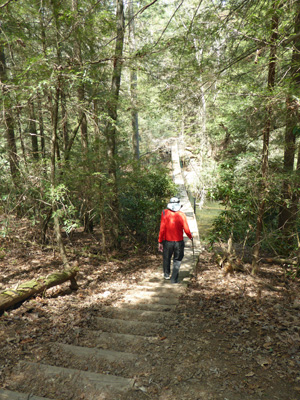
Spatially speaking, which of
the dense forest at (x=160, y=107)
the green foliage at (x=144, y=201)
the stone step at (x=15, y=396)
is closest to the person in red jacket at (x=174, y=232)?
the dense forest at (x=160, y=107)

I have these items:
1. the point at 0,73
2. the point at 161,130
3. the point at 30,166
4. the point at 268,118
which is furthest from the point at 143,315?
the point at 161,130

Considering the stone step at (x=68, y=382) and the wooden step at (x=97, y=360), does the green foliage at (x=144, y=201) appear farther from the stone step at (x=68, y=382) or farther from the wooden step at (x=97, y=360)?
the stone step at (x=68, y=382)

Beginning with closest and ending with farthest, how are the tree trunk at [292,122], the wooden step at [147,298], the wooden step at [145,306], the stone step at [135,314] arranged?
the stone step at [135,314] → the tree trunk at [292,122] → the wooden step at [145,306] → the wooden step at [147,298]

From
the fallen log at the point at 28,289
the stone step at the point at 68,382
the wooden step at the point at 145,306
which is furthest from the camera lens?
the wooden step at the point at 145,306

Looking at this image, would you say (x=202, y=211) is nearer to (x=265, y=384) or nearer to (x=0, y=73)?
(x=0, y=73)

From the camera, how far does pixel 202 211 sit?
14.1 m

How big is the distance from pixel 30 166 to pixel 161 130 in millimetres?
18723

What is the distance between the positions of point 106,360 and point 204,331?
4.45 ft

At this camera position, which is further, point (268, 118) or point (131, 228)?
point (131, 228)

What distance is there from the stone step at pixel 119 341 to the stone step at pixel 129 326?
0.22 m

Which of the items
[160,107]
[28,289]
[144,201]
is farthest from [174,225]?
[160,107]

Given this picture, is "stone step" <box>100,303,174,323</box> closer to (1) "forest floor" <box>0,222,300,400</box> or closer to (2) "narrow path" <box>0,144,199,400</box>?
(2) "narrow path" <box>0,144,199,400</box>

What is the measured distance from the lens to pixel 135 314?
426 cm

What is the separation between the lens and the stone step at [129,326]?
3.68 metres
